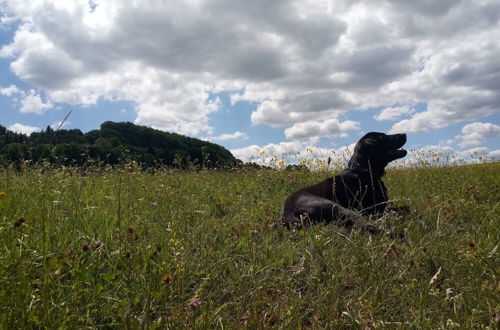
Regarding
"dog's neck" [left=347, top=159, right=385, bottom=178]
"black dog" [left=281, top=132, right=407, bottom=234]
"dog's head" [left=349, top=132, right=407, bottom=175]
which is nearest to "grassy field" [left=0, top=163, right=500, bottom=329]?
"black dog" [left=281, top=132, right=407, bottom=234]

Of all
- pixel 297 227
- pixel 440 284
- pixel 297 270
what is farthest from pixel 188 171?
pixel 440 284

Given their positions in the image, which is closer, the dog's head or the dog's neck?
the dog's neck

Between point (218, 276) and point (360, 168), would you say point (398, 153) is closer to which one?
point (360, 168)

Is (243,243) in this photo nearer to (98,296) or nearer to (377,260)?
(377,260)

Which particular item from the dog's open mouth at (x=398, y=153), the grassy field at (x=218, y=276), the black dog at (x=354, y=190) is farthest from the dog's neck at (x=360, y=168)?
the grassy field at (x=218, y=276)

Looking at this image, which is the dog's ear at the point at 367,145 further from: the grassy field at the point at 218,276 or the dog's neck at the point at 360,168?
the grassy field at the point at 218,276

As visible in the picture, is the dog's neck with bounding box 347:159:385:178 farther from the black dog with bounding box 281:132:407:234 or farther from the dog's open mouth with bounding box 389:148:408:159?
the dog's open mouth with bounding box 389:148:408:159

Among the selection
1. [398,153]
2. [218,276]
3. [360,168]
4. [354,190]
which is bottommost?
[218,276]

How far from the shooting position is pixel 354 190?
21.2 feet

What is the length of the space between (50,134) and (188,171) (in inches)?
269

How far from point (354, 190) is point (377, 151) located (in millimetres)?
→ 979

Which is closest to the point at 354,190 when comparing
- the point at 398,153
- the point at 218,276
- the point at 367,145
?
the point at 367,145

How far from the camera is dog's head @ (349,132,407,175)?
682 cm

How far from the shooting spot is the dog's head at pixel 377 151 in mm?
6824
